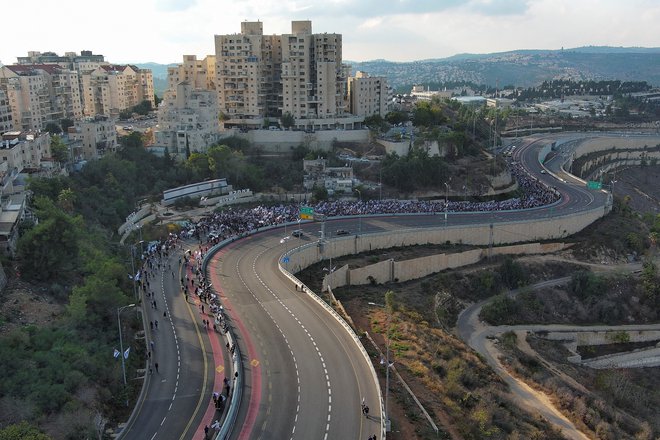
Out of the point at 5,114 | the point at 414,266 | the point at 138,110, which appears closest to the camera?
the point at 414,266

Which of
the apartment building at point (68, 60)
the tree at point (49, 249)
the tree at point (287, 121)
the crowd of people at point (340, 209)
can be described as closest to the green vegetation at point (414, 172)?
the crowd of people at point (340, 209)

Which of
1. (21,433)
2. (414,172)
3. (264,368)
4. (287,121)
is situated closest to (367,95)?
(287,121)

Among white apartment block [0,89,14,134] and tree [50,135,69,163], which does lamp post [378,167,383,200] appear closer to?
tree [50,135,69,163]

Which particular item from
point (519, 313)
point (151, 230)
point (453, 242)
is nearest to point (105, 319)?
point (151, 230)

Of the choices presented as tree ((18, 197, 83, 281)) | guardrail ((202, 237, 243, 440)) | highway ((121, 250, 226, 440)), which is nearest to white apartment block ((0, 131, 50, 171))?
tree ((18, 197, 83, 281))

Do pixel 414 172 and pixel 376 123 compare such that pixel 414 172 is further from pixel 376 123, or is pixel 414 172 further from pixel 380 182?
pixel 376 123

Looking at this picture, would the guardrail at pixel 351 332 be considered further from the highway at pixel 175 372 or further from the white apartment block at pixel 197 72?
the white apartment block at pixel 197 72

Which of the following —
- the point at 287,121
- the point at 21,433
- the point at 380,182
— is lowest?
the point at 380,182
